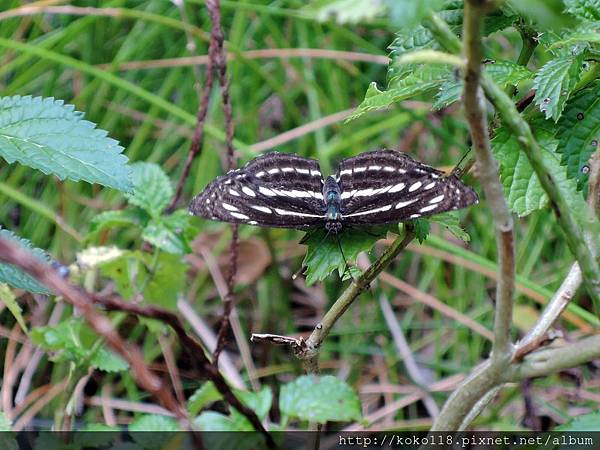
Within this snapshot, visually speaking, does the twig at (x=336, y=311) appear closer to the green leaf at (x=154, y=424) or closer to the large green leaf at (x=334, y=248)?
the large green leaf at (x=334, y=248)

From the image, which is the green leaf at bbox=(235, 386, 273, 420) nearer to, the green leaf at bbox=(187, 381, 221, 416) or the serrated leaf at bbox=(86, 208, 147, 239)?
the green leaf at bbox=(187, 381, 221, 416)

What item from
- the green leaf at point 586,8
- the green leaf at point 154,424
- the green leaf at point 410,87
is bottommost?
the green leaf at point 154,424

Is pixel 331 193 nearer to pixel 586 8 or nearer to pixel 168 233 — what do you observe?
pixel 168 233

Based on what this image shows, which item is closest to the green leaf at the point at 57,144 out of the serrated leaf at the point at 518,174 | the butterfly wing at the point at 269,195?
the butterfly wing at the point at 269,195

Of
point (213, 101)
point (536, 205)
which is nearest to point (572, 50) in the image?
point (536, 205)

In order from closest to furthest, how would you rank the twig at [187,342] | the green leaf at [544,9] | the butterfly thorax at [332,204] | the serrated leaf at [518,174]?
the green leaf at [544,9] < the twig at [187,342] < the serrated leaf at [518,174] < the butterfly thorax at [332,204]

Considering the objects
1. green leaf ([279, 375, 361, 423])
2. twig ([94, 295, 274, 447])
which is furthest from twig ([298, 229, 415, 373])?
twig ([94, 295, 274, 447])
